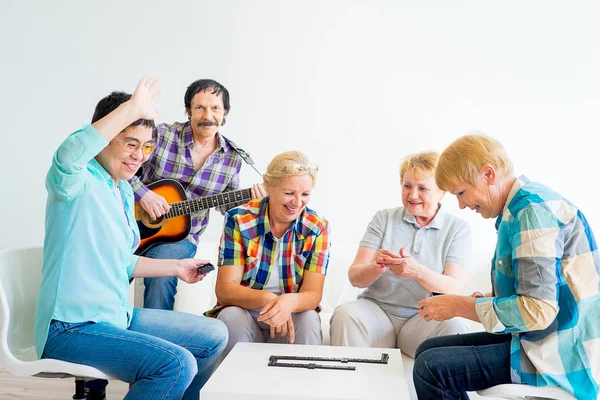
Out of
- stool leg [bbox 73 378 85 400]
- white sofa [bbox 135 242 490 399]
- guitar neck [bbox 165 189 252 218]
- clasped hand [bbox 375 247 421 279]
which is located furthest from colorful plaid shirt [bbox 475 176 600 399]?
guitar neck [bbox 165 189 252 218]

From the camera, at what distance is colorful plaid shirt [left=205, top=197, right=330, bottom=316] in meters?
2.70

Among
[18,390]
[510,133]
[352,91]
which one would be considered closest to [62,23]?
[352,91]

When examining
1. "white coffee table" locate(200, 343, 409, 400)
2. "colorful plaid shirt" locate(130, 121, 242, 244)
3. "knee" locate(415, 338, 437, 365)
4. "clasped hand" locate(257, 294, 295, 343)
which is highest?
"colorful plaid shirt" locate(130, 121, 242, 244)

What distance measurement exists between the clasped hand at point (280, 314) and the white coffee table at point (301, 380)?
156 millimetres

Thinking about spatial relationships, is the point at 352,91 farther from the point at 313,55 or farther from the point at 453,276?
the point at 453,276

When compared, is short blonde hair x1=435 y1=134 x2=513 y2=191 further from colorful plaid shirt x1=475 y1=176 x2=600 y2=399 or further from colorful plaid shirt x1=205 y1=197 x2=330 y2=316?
colorful plaid shirt x1=205 y1=197 x2=330 y2=316

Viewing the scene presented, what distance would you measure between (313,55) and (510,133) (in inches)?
50.4

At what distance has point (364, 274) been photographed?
2707 mm

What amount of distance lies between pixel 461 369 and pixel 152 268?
113 cm

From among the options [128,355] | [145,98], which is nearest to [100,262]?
[128,355]

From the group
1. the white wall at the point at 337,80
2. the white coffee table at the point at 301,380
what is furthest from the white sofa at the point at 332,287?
the white coffee table at the point at 301,380

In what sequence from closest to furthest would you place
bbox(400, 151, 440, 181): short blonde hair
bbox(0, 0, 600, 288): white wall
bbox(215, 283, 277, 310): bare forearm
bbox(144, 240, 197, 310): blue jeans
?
bbox(215, 283, 277, 310): bare forearm, bbox(400, 151, 440, 181): short blonde hair, bbox(144, 240, 197, 310): blue jeans, bbox(0, 0, 600, 288): white wall

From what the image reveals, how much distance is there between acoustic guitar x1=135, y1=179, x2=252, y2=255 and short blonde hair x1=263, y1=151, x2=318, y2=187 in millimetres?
584

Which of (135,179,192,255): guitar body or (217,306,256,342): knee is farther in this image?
(135,179,192,255): guitar body
